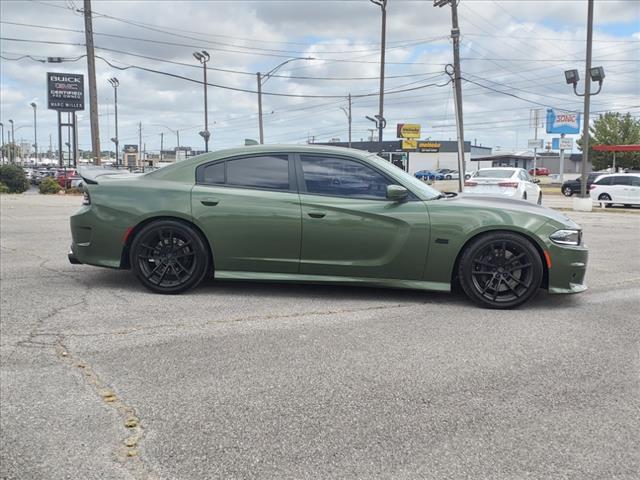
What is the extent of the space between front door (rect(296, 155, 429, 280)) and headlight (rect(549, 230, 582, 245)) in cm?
113

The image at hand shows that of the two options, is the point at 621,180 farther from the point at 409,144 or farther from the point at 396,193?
the point at 409,144

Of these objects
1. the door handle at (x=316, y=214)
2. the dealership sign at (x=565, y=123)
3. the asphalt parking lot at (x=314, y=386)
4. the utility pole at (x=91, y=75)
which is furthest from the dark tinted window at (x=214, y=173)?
the dealership sign at (x=565, y=123)

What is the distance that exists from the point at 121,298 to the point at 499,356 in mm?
3460

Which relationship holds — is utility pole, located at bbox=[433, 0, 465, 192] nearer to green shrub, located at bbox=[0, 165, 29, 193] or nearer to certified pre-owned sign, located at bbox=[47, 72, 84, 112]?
green shrub, located at bbox=[0, 165, 29, 193]

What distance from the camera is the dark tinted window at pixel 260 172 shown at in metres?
5.76

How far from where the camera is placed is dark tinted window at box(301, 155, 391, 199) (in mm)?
5613

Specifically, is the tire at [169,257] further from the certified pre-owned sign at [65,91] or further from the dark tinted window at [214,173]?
the certified pre-owned sign at [65,91]

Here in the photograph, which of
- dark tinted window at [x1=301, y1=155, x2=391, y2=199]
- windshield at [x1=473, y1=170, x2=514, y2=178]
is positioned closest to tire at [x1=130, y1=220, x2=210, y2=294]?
dark tinted window at [x1=301, y1=155, x2=391, y2=199]

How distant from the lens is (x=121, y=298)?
5625 mm

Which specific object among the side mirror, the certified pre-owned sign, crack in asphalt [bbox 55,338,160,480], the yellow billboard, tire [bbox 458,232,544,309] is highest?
the certified pre-owned sign

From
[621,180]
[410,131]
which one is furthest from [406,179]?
[410,131]

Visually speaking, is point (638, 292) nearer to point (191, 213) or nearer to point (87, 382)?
point (191, 213)

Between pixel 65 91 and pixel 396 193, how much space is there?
1833 inches

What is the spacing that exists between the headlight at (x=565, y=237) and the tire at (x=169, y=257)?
3194 mm
